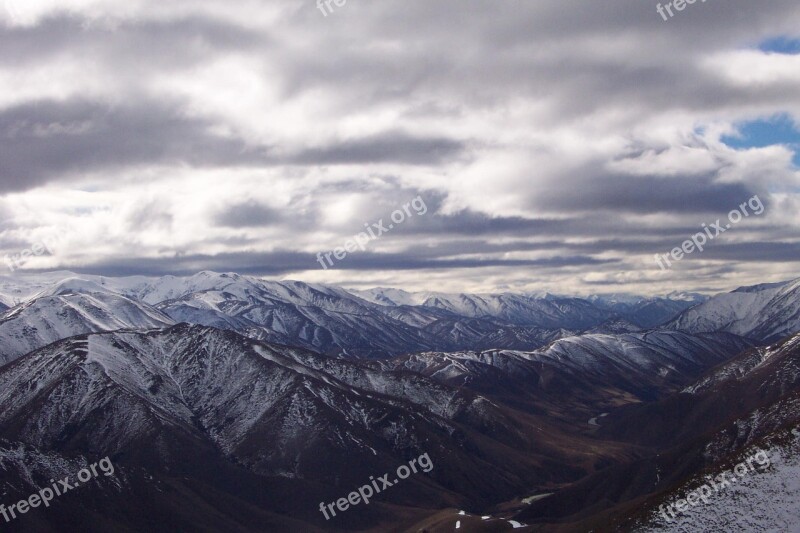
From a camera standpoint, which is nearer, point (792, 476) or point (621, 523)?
point (792, 476)

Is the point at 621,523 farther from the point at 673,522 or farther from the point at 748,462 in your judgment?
the point at 748,462

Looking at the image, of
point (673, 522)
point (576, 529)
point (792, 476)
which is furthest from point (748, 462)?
point (576, 529)

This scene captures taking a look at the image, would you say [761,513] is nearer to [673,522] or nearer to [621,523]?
[673,522]

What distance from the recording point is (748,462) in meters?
149

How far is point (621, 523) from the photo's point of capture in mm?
154750

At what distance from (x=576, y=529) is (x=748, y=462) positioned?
5405 centimetres

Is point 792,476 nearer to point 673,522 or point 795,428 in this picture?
point 795,428

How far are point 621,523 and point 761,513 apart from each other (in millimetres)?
26383

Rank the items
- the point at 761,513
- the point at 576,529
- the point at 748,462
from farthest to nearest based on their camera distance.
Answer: the point at 576,529, the point at 748,462, the point at 761,513

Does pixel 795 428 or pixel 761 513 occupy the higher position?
pixel 795 428

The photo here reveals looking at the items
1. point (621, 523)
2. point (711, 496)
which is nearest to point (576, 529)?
point (621, 523)

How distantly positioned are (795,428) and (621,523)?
1487 inches

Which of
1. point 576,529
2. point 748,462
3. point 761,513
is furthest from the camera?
point 576,529

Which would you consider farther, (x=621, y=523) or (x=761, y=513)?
(x=621, y=523)
